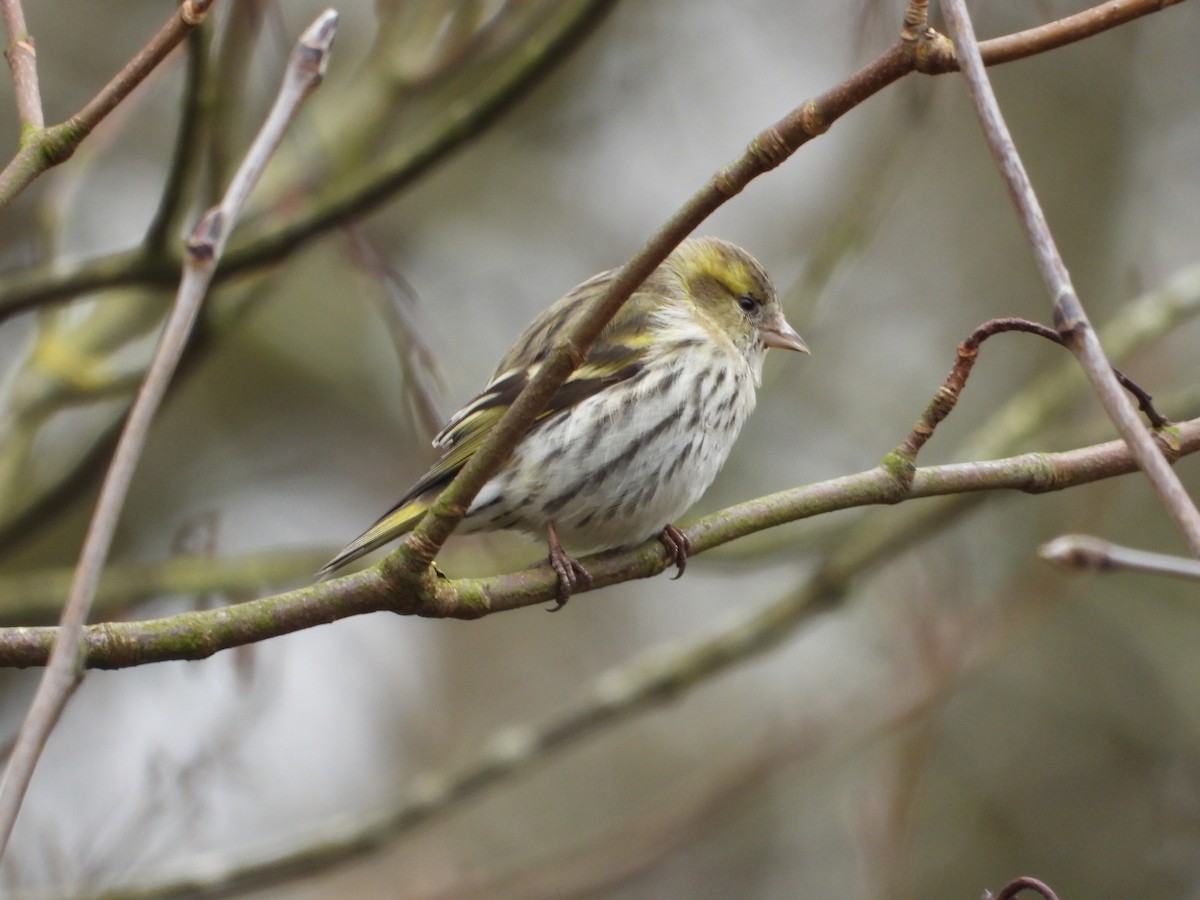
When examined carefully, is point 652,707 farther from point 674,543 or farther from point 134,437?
point 134,437

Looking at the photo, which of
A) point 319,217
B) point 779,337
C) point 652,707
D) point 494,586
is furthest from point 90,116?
point 652,707

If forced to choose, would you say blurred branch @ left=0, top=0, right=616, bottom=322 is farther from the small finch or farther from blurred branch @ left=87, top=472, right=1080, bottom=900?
blurred branch @ left=87, top=472, right=1080, bottom=900

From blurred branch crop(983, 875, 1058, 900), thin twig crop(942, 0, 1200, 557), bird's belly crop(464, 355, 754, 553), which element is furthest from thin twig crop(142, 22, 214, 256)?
blurred branch crop(983, 875, 1058, 900)

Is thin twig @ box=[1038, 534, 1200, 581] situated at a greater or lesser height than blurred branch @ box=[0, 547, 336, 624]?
lesser

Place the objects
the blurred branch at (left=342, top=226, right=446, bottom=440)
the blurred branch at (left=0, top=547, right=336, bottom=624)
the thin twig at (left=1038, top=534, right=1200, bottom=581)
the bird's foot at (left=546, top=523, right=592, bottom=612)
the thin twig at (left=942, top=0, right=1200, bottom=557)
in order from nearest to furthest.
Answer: the thin twig at (left=942, top=0, right=1200, bottom=557) < the thin twig at (left=1038, top=534, right=1200, bottom=581) < the bird's foot at (left=546, top=523, right=592, bottom=612) < the blurred branch at (left=342, top=226, right=446, bottom=440) < the blurred branch at (left=0, top=547, right=336, bottom=624)

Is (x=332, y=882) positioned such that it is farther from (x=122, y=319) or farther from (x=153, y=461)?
(x=122, y=319)

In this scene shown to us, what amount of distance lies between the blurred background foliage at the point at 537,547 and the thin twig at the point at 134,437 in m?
2.23

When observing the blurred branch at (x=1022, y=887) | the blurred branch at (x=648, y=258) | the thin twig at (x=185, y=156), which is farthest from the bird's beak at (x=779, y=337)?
the blurred branch at (x=1022, y=887)

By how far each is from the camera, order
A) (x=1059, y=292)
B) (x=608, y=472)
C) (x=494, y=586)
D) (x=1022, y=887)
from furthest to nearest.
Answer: (x=608, y=472) → (x=494, y=586) → (x=1022, y=887) → (x=1059, y=292)

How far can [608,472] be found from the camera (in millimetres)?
4176

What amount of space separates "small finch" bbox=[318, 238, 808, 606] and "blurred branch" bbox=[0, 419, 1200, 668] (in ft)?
1.06

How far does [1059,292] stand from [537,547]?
4001 mm

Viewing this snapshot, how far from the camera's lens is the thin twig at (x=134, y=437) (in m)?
1.34

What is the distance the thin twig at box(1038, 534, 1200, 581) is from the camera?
69.6 inches
